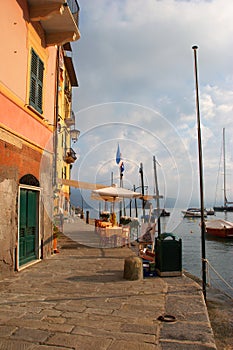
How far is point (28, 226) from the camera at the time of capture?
29.1 ft

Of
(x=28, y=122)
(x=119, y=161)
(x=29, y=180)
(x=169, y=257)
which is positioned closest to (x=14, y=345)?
(x=169, y=257)

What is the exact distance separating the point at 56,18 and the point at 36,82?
205 centimetres

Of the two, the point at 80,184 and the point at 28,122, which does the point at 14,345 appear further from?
the point at 80,184

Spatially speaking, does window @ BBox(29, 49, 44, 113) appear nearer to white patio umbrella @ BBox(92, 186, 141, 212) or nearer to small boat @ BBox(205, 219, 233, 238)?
white patio umbrella @ BBox(92, 186, 141, 212)

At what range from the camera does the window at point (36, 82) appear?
8927 mm

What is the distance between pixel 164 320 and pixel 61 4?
8.09 m

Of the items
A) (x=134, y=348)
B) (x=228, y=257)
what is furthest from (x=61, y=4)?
(x=228, y=257)

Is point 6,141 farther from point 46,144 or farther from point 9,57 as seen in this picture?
point 46,144

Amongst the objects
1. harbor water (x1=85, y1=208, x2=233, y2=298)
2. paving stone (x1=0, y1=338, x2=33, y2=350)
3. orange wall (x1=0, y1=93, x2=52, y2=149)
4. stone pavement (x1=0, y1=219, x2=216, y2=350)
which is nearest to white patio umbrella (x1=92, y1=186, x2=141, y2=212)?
harbor water (x1=85, y1=208, x2=233, y2=298)

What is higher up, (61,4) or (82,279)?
(61,4)

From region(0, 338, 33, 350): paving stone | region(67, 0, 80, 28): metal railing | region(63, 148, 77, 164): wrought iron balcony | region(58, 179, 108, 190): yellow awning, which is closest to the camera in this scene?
region(0, 338, 33, 350): paving stone

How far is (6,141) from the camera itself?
7.23 metres

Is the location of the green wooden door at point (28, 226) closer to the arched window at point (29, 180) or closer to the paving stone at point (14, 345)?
the arched window at point (29, 180)

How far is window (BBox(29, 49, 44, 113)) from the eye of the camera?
8927mm
